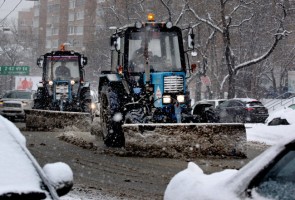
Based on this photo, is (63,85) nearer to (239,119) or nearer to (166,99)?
(166,99)

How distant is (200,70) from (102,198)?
33.8 metres

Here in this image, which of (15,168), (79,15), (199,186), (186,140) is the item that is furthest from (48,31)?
(15,168)

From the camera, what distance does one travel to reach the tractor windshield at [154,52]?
12891mm

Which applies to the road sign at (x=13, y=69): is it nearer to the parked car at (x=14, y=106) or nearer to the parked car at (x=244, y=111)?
the parked car at (x=14, y=106)

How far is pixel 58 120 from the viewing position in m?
18.1

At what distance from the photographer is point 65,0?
98.4 meters

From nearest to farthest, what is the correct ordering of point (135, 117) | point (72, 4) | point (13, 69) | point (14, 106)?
point (135, 117), point (14, 106), point (13, 69), point (72, 4)

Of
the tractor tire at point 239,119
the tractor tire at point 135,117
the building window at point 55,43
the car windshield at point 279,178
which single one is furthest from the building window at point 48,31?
the car windshield at point 279,178

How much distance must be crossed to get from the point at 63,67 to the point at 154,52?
365 inches

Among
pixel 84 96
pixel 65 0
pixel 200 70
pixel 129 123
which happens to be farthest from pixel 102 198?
pixel 65 0

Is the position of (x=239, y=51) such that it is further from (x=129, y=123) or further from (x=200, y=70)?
(x=129, y=123)

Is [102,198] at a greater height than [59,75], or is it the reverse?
[59,75]

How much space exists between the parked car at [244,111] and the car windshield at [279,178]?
2407 centimetres

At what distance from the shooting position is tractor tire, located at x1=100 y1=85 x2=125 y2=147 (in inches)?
511
